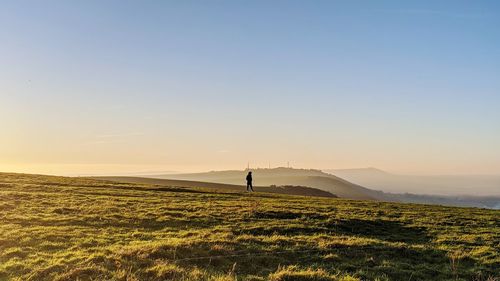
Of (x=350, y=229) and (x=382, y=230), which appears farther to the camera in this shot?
(x=382, y=230)

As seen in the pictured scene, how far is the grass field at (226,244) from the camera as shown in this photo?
A: 598 inches

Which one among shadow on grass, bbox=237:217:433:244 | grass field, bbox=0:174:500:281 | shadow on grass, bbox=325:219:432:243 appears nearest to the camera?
grass field, bbox=0:174:500:281

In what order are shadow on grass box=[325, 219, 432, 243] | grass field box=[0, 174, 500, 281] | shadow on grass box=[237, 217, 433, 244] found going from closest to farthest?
grass field box=[0, 174, 500, 281] → shadow on grass box=[237, 217, 433, 244] → shadow on grass box=[325, 219, 432, 243]

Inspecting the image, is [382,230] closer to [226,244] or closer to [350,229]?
[350,229]

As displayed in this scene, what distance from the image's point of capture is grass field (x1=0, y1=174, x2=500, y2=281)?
49.9 feet

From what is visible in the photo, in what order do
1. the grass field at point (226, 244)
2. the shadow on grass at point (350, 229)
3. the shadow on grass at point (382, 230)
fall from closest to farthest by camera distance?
the grass field at point (226, 244) < the shadow on grass at point (350, 229) < the shadow on grass at point (382, 230)

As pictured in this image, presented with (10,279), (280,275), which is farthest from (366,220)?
(10,279)

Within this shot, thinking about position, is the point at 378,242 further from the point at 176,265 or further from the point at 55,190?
the point at 55,190

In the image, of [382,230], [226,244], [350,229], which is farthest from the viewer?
[382,230]

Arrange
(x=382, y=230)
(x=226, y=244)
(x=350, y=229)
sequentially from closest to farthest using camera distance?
(x=226, y=244)
(x=350, y=229)
(x=382, y=230)

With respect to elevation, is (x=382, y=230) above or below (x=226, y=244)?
below

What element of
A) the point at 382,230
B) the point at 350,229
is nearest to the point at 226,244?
the point at 350,229

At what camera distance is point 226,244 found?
757 inches

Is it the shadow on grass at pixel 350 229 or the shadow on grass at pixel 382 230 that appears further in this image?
the shadow on grass at pixel 382 230
